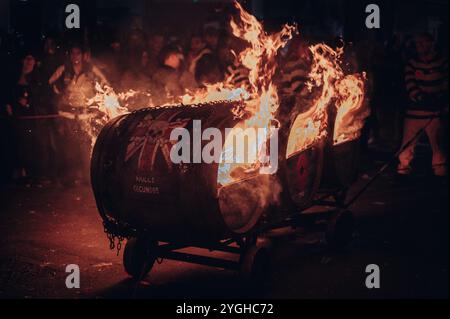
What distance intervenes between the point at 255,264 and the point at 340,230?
182 cm

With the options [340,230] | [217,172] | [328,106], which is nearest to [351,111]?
[328,106]

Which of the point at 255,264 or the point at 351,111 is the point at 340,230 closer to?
the point at 351,111

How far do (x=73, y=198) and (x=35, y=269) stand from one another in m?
3.65

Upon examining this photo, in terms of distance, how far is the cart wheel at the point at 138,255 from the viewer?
592cm

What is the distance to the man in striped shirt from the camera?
35.9ft

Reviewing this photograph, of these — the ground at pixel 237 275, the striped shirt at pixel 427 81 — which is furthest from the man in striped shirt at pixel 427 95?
the ground at pixel 237 275

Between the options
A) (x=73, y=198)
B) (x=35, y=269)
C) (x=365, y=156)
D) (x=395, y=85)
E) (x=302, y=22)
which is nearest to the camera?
(x=35, y=269)

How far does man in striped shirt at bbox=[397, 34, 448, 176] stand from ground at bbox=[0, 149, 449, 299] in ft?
6.46

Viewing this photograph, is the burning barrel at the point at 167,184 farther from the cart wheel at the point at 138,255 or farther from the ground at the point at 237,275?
the ground at the point at 237,275

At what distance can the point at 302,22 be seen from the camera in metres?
25.0

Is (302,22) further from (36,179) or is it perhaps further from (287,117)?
(287,117)

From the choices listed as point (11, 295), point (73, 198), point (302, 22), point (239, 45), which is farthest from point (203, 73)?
point (302, 22)

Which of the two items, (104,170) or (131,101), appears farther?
(131,101)

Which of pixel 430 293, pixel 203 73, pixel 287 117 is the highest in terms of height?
pixel 203 73
